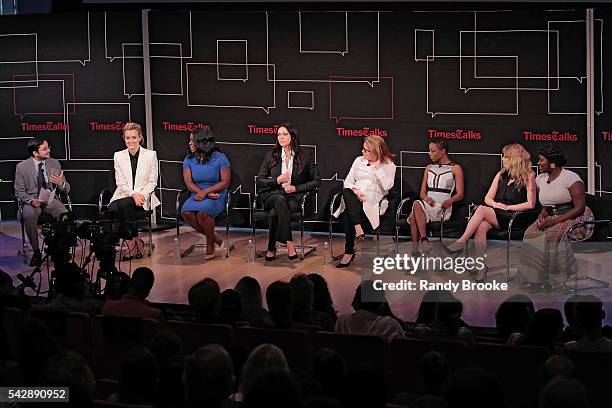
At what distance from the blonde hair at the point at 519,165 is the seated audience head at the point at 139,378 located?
475 centimetres

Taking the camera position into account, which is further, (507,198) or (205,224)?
(205,224)

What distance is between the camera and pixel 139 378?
386 cm

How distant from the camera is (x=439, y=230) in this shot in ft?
26.9

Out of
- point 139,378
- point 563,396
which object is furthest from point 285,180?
point 563,396

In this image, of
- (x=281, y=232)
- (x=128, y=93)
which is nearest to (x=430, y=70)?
(x=281, y=232)

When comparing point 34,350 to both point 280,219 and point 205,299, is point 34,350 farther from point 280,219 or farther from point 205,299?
point 280,219

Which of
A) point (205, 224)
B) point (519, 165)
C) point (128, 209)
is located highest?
point (519, 165)

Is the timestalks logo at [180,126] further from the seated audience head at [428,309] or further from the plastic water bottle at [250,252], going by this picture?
the seated audience head at [428,309]

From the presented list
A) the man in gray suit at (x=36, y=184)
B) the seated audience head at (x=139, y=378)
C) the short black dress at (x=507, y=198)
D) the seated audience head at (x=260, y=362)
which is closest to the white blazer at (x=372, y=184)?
the short black dress at (x=507, y=198)

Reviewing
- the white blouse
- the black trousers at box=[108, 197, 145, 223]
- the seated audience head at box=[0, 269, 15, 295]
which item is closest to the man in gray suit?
the black trousers at box=[108, 197, 145, 223]

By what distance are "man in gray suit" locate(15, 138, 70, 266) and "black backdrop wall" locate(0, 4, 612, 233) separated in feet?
3.49

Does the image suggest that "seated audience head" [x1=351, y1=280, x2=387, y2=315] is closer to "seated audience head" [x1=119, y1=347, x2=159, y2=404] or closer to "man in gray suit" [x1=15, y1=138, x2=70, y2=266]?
"seated audience head" [x1=119, y1=347, x2=159, y2=404]

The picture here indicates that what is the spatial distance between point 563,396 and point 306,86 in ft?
22.0

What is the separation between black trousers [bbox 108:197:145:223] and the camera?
906 centimetres
